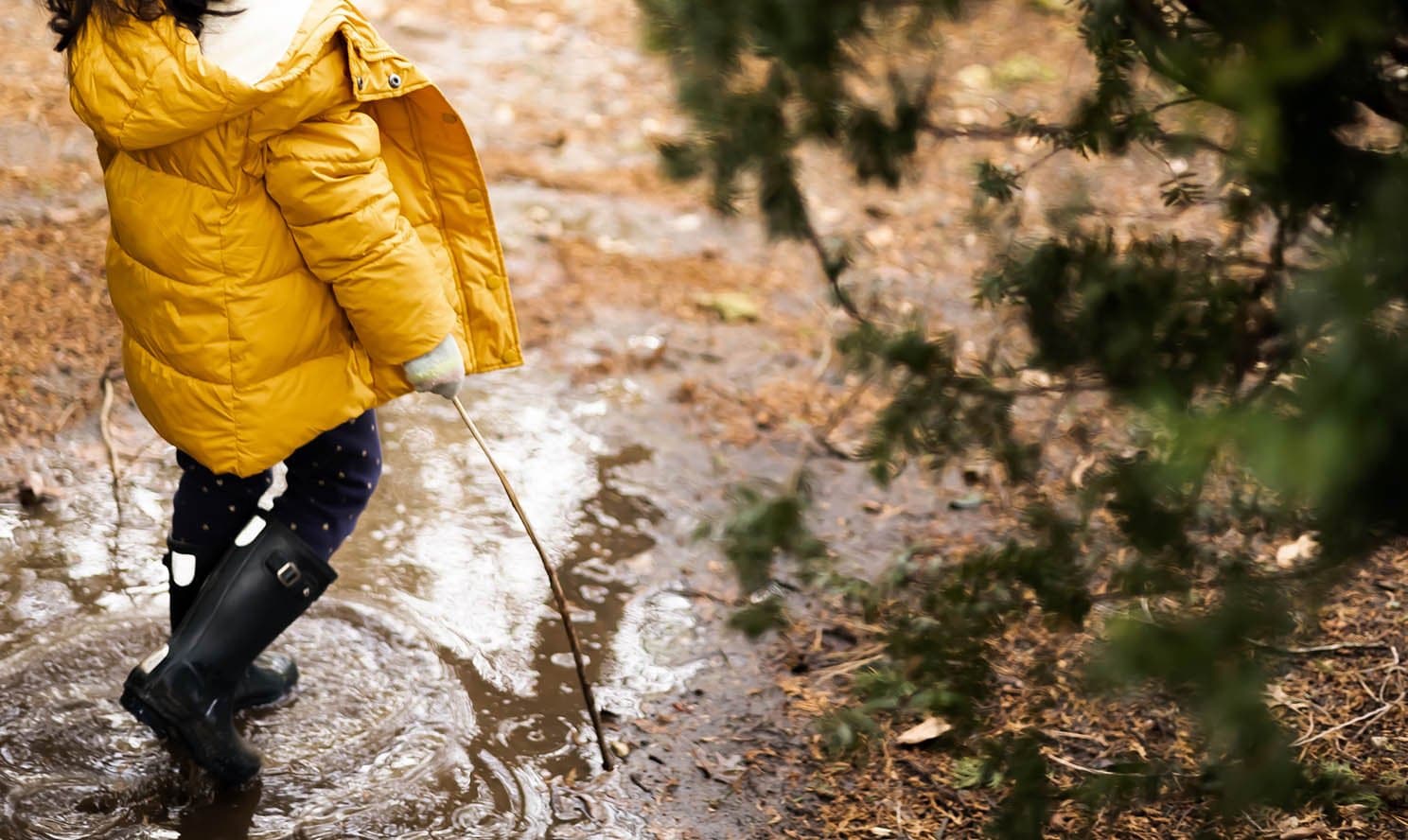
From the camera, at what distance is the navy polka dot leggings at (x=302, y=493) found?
2.61 metres

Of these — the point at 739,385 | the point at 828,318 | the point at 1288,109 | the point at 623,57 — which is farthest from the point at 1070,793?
the point at 623,57

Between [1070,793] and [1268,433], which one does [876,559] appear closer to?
[1070,793]

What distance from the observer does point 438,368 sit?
2.46m

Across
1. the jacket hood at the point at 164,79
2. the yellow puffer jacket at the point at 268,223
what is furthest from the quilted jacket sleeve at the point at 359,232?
the jacket hood at the point at 164,79

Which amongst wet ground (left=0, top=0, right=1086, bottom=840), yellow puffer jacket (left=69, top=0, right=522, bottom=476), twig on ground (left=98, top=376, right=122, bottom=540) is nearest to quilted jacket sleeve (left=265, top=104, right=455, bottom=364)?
yellow puffer jacket (left=69, top=0, right=522, bottom=476)

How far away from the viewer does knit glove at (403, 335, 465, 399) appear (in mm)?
2457

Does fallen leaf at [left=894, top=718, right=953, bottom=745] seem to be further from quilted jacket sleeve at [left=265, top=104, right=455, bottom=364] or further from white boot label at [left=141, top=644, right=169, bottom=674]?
white boot label at [left=141, top=644, right=169, bottom=674]

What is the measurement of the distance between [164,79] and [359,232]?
39 centimetres

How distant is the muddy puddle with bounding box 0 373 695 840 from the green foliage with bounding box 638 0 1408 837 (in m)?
0.94

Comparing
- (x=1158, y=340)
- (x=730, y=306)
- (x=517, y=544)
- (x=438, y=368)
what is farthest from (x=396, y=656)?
(x=730, y=306)

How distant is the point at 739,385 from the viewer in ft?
14.5

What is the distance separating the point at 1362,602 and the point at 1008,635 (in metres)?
0.87

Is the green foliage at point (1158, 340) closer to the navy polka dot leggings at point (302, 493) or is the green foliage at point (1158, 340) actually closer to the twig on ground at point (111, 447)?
the navy polka dot leggings at point (302, 493)

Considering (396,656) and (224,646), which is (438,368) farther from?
(396,656)
